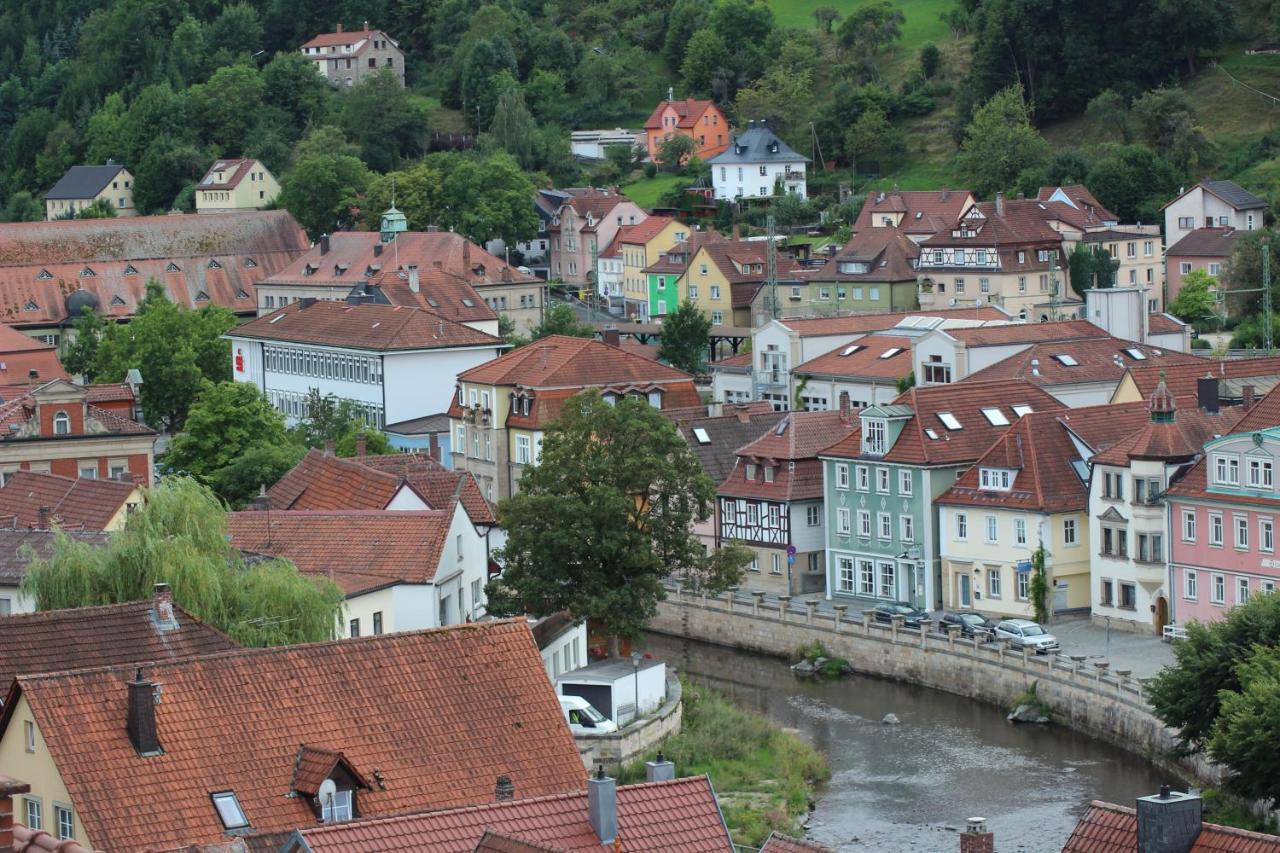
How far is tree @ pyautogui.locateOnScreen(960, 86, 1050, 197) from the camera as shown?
119625 mm

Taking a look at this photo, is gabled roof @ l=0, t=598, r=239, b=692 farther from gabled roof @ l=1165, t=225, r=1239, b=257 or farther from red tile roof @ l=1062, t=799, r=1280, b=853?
gabled roof @ l=1165, t=225, r=1239, b=257

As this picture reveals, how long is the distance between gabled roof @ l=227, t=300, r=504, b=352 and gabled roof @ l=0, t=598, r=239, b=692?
52.0m

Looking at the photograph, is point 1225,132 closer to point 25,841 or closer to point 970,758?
point 970,758

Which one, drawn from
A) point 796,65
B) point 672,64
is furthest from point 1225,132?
point 672,64

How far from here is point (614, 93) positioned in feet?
530

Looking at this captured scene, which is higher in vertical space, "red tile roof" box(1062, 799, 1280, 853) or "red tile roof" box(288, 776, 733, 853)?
"red tile roof" box(288, 776, 733, 853)

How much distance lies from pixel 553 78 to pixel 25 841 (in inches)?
5747

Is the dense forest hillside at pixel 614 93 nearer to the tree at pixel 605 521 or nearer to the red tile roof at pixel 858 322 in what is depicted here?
the red tile roof at pixel 858 322

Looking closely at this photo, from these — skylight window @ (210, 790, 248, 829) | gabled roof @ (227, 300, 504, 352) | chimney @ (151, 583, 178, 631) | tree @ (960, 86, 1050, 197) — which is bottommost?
skylight window @ (210, 790, 248, 829)

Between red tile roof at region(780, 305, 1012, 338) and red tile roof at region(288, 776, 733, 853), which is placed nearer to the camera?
red tile roof at region(288, 776, 733, 853)

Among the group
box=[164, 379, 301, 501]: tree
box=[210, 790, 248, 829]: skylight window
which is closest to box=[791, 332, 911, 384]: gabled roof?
box=[164, 379, 301, 501]: tree

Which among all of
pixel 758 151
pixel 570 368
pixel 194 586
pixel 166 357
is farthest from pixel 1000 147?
pixel 194 586

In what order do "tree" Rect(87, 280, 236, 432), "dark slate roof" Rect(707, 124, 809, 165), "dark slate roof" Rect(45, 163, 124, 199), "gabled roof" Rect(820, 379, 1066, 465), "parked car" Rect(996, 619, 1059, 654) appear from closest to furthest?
"parked car" Rect(996, 619, 1059, 654)
"gabled roof" Rect(820, 379, 1066, 465)
"tree" Rect(87, 280, 236, 432)
"dark slate roof" Rect(707, 124, 809, 165)
"dark slate roof" Rect(45, 163, 124, 199)

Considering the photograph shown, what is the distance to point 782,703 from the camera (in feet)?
183
